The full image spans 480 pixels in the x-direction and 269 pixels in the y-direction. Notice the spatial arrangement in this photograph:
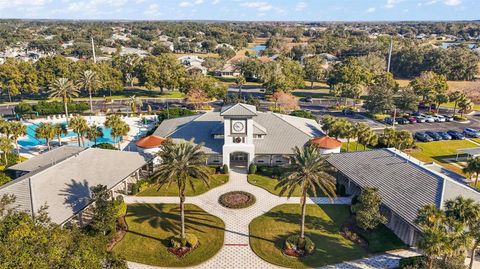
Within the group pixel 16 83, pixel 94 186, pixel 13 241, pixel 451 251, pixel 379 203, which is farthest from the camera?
pixel 16 83

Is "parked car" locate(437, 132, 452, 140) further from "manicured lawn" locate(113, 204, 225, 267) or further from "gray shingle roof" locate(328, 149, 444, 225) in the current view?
"manicured lawn" locate(113, 204, 225, 267)

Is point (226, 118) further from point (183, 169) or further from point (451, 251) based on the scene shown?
point (451, 251)

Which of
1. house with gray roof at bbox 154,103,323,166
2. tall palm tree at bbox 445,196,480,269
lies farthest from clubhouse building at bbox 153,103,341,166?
tall palm tree at bbox 445,196,480,269

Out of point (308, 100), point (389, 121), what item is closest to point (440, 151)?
point (389, 121)

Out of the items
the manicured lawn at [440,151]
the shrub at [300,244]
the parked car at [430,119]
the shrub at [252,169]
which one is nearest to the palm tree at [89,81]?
the shrub at [252,169]

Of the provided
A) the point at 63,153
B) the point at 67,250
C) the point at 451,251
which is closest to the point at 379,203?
the point at 451,251
